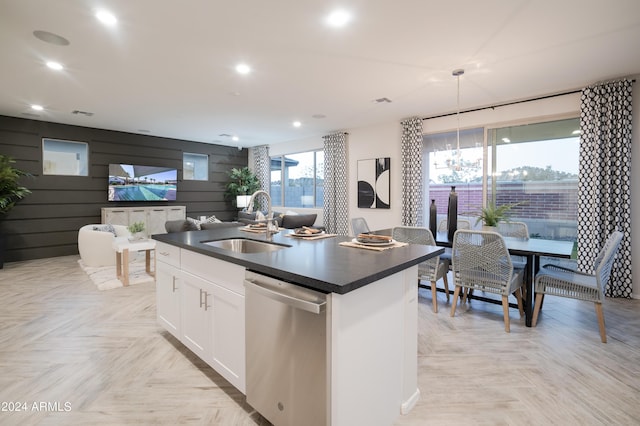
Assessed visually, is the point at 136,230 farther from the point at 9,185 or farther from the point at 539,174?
the point at 539,174

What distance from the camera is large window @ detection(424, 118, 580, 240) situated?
4.34m

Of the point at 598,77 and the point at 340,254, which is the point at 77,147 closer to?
the point at 340,254

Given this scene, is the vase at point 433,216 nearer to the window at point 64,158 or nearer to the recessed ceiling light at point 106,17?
the recessed ceiling light at point 106,17

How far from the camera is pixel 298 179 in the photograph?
27.0 feet

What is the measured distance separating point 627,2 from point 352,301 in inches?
122

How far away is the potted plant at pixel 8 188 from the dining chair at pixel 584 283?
25.2ft

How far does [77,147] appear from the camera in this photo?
21.2 ft

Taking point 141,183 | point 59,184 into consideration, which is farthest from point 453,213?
point 59,184

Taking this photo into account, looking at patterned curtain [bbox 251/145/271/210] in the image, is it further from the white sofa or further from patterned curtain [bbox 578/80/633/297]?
patterned curtain [bbox 578/80/633/297]

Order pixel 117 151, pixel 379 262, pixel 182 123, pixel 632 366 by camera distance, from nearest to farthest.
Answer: pixel 379 262 < pixel 632 366 < pixel 182 123 < pixel 117 151

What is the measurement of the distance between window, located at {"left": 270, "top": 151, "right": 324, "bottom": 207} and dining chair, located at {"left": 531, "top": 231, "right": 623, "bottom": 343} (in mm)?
5376

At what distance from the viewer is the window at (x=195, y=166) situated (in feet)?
26.6

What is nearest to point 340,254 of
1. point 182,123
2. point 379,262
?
point 379,262

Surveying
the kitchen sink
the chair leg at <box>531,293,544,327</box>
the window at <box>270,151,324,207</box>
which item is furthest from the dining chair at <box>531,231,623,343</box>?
the window at <box>270,151,324,207</box>
